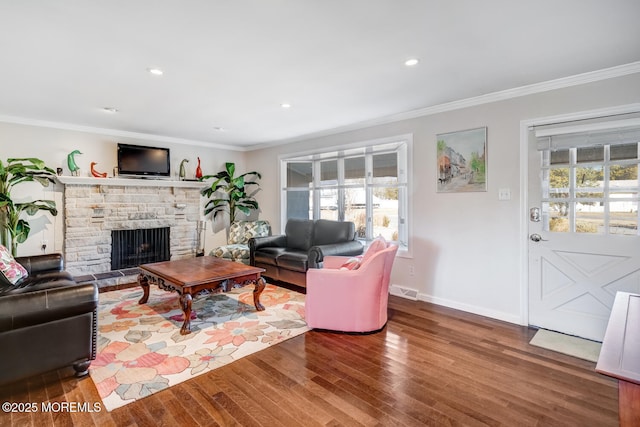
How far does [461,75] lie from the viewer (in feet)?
9.65

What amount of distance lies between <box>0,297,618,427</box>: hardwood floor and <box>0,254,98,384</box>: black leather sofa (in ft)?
0.59

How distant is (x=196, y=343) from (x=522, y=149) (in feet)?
12.0

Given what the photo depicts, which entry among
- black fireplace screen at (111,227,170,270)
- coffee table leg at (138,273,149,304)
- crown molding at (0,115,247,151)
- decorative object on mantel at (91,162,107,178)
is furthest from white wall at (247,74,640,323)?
decorative object on mantel at (91,162,107,178)

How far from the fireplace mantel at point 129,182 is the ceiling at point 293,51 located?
1.06 meters

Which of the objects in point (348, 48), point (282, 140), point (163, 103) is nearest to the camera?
point (348, 48)

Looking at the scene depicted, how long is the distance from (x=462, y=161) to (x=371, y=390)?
2711 millimetres

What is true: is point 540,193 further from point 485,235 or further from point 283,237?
point 283,237

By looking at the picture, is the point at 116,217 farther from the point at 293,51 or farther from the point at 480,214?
the point at 480,214

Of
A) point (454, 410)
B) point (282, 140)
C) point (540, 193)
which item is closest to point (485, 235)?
point (540, 193)

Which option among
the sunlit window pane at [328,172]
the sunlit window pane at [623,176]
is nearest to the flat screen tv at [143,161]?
the sunlit window pane at [328,172]

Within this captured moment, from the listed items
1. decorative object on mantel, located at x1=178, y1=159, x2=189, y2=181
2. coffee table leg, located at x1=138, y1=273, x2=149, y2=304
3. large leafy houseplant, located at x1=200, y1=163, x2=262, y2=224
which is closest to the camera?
coffee table leg, located at x1=138, y1=273, x2=149, y2=304

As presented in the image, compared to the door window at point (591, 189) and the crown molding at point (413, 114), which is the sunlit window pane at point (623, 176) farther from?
the crown molding at point (413, 114)

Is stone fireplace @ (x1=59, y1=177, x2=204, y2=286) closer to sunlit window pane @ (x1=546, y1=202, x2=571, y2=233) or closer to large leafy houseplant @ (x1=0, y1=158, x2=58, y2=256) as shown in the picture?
large leafy houseplant @ (x1=0, y1=158, x2=58, y2=256)

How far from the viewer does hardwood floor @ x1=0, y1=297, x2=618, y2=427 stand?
1.88 meters
